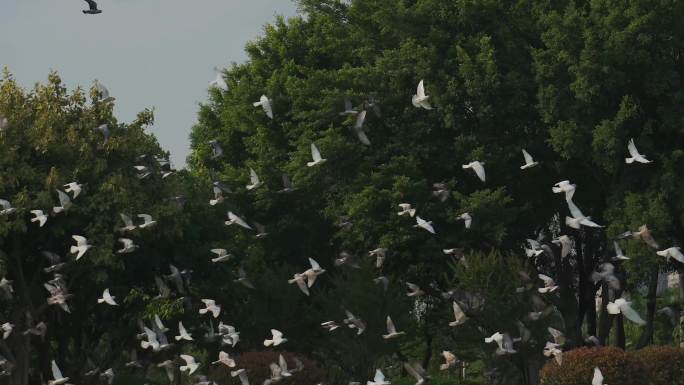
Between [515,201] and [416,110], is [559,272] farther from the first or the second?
[416,110]

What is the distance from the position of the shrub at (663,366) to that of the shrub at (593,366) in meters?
0.24

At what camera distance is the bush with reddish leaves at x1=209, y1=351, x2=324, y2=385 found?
110 ft

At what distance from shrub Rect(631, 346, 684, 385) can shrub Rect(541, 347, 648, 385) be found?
24 cm

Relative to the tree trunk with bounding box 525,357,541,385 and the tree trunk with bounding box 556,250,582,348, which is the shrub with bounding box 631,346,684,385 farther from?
the tree trunk with bounding box 556,250,582,348

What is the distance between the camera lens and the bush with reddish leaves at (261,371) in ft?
110

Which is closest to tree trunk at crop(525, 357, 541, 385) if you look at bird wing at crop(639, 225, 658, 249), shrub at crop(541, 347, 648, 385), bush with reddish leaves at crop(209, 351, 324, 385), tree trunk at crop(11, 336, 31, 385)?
bush with reddish leaves at crop(209, 351, 324, 385)

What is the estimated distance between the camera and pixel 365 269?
142 feet

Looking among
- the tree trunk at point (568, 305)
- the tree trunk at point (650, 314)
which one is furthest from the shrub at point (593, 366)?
the tree trunk at point (650, 314)

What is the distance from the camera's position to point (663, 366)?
29656 mm

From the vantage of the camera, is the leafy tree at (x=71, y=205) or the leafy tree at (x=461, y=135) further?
the leafy tree at (x=461, y=135)

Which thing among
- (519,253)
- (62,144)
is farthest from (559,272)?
(62,144)

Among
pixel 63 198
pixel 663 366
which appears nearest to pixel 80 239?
pixel 63 198

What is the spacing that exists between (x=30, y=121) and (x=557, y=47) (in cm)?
1806

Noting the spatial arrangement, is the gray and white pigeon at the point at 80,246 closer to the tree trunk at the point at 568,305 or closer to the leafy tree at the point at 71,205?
the leafy tree at the point at 71,205
